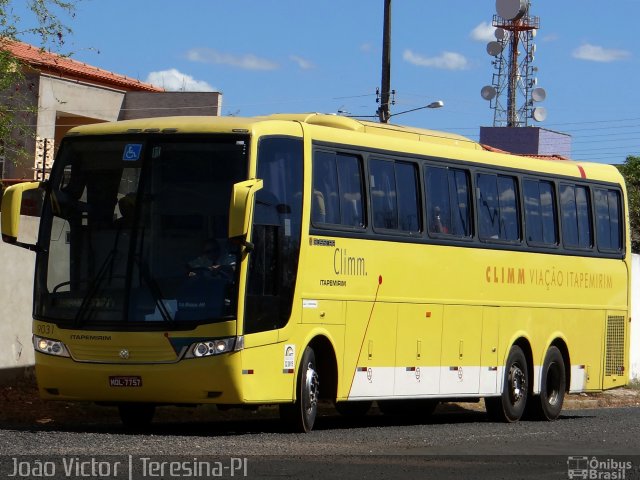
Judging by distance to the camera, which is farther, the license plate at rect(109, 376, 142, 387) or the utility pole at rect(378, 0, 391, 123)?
the utility pole at rect(378, 0, 391, 123)

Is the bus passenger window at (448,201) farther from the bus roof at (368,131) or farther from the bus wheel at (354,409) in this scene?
the bus wheel at (354,409)

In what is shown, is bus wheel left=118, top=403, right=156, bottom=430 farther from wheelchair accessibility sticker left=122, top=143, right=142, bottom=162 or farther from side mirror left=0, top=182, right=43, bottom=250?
wheelchair accessibility sticker left=122, top=143, right=142, bottom=162

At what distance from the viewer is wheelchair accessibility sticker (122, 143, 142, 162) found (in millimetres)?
16656

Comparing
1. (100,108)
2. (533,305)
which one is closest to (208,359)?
(533,305)

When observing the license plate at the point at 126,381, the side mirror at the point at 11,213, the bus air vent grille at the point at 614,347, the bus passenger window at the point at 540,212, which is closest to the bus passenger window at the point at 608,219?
the bus air vent grille at the point at 614,347

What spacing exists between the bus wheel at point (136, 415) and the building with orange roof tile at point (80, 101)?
23.9 metres

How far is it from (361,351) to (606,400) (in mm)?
13743

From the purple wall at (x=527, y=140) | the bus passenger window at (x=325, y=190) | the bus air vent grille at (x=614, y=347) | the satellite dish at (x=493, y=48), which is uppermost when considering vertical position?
the satellite dish at (x=493, y=48)

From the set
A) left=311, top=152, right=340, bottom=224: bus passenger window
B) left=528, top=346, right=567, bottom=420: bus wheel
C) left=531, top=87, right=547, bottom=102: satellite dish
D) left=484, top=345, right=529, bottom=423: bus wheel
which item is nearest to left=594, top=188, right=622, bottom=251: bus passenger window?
left=528, top=346, right=567, bottom=420: bus wheel

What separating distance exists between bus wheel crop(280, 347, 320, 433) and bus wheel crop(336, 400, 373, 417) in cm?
458

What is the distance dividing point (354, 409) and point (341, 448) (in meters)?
7.43

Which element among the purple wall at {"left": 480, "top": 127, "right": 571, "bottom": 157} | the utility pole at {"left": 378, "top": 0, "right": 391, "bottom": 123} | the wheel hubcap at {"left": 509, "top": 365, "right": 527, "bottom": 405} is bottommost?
the wheel hubcap at {"left": 509, "top": 365, "right": 527, "bottom": 405}

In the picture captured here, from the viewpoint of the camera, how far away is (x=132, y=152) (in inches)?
657

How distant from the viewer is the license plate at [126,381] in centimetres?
1595
